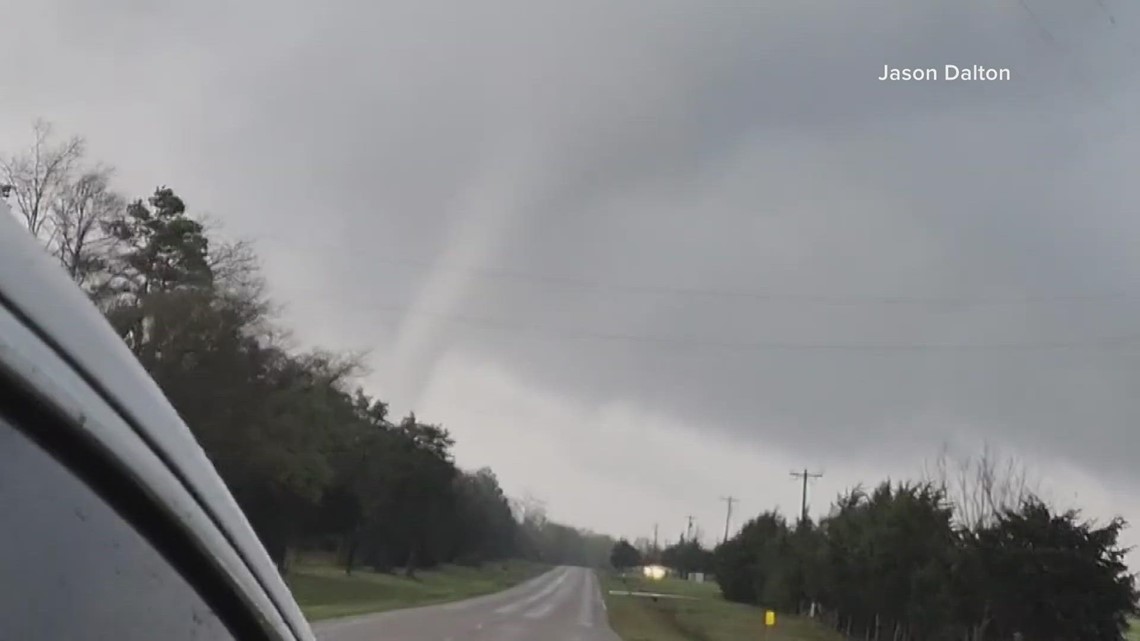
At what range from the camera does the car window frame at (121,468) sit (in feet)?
3.08

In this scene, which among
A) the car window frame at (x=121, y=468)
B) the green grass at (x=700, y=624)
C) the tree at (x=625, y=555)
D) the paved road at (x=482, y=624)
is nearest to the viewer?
the car window frame at (x=121, y=468)

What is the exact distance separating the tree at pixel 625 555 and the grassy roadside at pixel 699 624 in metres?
94.5

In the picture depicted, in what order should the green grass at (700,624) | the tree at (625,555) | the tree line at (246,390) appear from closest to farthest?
the tree line at (246,390) < the green grass at (700,624) < the tree at (625,555)

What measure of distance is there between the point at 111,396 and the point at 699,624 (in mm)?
49622

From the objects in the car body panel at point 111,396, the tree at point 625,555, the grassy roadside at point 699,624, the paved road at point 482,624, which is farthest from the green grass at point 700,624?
the tree at point 625,555

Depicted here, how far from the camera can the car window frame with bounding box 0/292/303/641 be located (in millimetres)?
939

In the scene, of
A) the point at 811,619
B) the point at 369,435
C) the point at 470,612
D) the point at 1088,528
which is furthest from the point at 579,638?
the point at 811,619

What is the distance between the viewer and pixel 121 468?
1054mm

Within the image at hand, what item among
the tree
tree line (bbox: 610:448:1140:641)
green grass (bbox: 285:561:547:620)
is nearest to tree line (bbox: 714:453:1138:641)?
tree line (bbox: 610:448:1140:641)

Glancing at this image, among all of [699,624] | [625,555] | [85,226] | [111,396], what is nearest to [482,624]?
[699,624]

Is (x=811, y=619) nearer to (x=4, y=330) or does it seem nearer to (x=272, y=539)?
(x=272, y=539)

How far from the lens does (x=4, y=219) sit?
1.10 m

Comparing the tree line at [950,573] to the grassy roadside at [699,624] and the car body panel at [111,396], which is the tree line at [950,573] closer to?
the grassy roadside at [699,624]

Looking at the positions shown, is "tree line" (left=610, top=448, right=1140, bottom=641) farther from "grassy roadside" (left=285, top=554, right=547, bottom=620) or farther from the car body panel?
the car body panel
